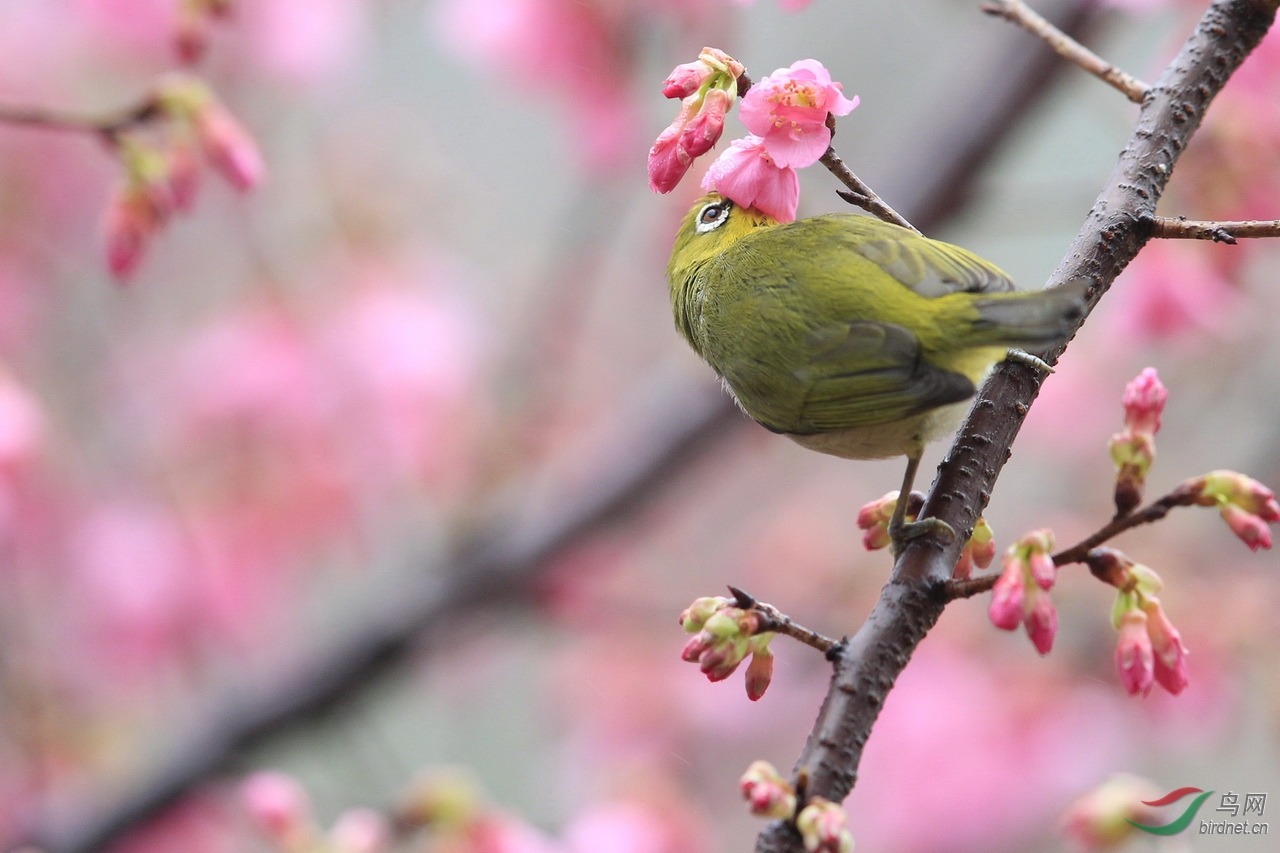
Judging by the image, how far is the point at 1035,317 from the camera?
1229mm

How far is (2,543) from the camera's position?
3506 millimetres

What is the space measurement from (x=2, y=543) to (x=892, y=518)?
309 centimetres

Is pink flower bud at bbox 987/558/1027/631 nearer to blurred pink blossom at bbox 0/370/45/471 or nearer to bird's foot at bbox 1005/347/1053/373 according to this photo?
bird's foot at bbox 1005/347/1053/373

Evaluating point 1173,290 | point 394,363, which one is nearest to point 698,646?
point 1173,290

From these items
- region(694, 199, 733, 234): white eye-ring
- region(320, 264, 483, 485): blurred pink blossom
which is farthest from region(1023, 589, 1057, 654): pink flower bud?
region(320, 264, 483, 485): blurred pink blossom

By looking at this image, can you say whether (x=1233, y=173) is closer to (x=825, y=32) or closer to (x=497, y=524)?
(x=497, y=524)

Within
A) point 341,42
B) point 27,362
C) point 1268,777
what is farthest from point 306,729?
point 1268,777

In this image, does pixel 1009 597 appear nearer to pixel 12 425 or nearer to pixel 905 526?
pixel 905 526

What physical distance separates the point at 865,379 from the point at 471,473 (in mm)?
2839

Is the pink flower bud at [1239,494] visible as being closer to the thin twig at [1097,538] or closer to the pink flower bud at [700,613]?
the thin twig at [1097,538]

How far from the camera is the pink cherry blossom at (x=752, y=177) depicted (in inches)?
54.9

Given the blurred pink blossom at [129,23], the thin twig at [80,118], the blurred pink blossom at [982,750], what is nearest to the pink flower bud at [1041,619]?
the thin twig at [80,118]

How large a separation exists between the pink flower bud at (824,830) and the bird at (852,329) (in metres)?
0.40

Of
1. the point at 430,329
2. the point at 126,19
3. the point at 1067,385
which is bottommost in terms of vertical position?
the point at 430,329
